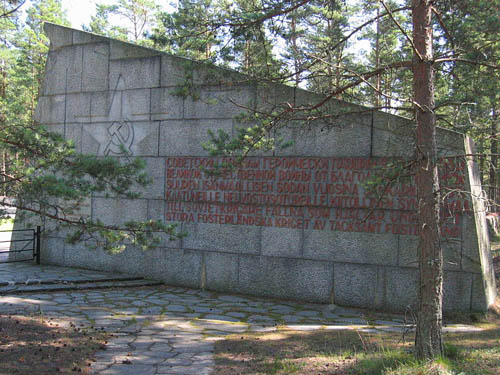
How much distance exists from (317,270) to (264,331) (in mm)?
1944

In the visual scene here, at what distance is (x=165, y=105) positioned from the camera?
9008mm

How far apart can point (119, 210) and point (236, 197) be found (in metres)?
2.59

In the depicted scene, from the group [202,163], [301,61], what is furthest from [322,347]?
[202,163]

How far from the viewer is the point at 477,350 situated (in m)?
4.84

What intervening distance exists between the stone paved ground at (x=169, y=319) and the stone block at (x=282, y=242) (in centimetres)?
80

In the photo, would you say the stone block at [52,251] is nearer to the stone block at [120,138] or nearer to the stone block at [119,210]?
the stone block at [119,210]

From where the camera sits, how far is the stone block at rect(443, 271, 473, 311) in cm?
683

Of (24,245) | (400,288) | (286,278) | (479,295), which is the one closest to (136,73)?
(24,245)

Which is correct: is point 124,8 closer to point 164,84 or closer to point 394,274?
point 164,84

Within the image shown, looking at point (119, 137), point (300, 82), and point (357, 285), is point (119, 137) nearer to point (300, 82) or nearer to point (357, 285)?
point (300, 82)

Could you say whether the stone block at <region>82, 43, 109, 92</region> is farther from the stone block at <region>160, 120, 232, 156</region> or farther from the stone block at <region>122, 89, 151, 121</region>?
the stone block at <region>160, 120, 232, 156</region>

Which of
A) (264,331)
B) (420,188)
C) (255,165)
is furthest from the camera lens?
(255,165)

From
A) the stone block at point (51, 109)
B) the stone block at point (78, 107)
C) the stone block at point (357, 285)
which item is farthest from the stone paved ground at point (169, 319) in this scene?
the stone block at point (51, 109)

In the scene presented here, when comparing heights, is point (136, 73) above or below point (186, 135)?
above
